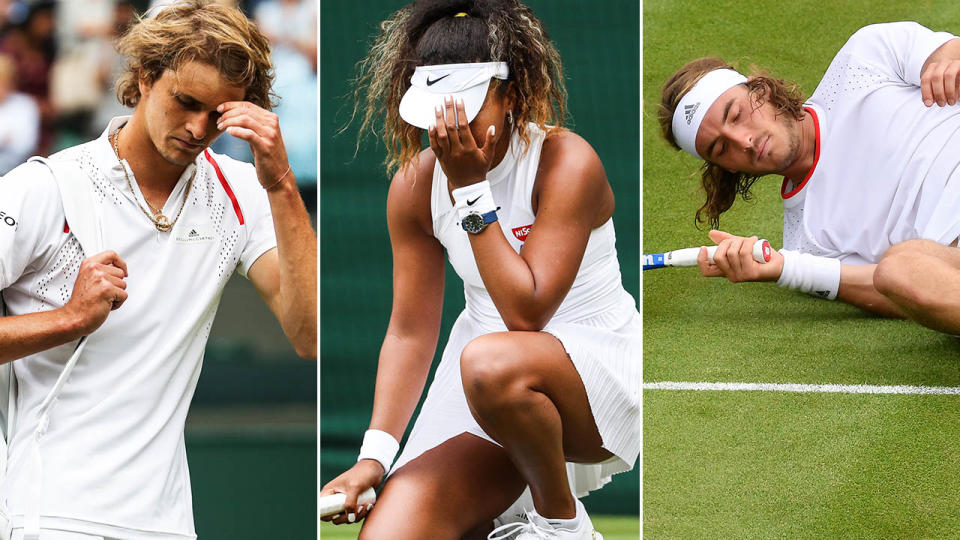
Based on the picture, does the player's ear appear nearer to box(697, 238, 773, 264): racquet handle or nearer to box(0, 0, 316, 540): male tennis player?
box(0, 0, 316, 540): male tennis player

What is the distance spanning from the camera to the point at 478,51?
179cm

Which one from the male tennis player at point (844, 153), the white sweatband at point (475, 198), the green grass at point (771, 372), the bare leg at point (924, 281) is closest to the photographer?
the white sweatband at point (475, 198)

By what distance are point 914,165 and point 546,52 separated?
3.60ft

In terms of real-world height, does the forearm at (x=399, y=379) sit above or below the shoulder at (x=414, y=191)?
Answer: below

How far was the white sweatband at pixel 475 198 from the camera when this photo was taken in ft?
5.76

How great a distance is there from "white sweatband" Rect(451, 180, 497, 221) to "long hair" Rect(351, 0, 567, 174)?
0.16m

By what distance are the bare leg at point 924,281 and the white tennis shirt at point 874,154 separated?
0.08 m

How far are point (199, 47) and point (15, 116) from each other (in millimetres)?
451

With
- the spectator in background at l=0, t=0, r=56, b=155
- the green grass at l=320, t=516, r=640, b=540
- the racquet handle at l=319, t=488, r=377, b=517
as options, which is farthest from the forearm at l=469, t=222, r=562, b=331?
the spectator in background at l=0, t=0, r=56, b=155

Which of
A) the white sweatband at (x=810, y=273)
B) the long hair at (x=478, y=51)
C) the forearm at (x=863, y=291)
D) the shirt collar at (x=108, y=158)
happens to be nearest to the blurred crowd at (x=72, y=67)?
the shirt collar at (x=108, y=158)

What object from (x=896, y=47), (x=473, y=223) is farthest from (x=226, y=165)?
(x=896, y=47)

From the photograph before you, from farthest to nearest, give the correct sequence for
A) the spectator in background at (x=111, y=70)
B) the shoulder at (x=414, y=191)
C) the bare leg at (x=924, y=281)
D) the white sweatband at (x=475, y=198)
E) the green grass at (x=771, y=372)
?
1. the bare leg at (x=924, y=281)
2. the green grass at (x=771, y=372)
3. the spectator in background at (x=111, y=70)
4. the shoulder at (x=414, y=191)
5. the white sweatband at (x=475, y=198)

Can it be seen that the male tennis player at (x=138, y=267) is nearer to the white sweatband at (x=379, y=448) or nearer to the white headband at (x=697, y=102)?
the white sweatband at (x=379, y=448)

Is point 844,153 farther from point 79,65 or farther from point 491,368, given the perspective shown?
point 79,65
